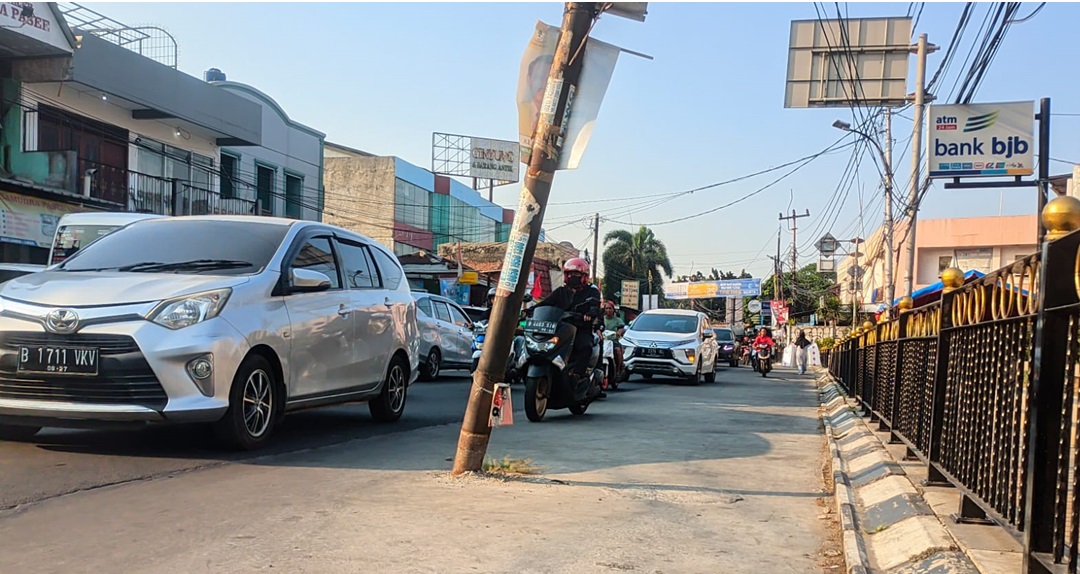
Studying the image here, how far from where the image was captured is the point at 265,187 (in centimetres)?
3002

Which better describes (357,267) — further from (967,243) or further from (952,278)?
(967,243)

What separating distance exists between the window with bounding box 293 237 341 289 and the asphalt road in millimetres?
1380

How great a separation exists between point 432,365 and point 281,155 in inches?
723

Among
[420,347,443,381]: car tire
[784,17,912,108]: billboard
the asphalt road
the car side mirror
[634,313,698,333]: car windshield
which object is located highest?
[784,17,912,108]: billboard

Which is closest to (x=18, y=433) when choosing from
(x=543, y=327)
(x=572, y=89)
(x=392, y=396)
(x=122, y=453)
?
(x=122, y=453)

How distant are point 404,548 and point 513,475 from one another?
1.85 m

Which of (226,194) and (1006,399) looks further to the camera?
(226,194)

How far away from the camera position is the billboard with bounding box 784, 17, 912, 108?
76.1ft

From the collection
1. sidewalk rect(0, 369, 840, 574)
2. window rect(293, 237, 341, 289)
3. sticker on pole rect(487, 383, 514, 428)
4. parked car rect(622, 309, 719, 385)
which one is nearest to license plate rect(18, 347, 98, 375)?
sidewalk rect(0, 369, 840, 574)

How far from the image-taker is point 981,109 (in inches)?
859

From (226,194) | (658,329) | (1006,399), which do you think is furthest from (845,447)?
(226,194)

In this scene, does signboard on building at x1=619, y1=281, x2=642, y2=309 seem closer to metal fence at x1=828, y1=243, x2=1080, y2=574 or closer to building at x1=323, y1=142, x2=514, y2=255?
building at x1=323, y1=142, x2=514, y2=255

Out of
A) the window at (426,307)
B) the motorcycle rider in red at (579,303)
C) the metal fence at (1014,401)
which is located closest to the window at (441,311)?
the window at (426,307)

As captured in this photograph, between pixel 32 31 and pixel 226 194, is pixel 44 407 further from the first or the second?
pixel 226 194
